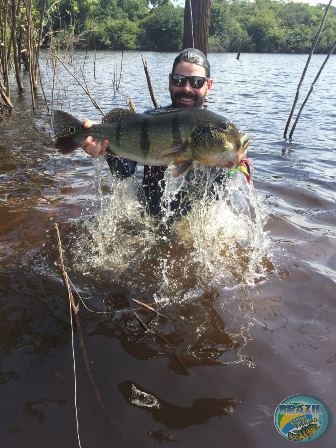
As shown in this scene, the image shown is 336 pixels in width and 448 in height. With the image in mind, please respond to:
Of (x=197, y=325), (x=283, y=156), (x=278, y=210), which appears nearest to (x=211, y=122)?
(x=197, y=325)

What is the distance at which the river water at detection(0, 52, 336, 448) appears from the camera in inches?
102

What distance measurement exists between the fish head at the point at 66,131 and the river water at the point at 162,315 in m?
0.94

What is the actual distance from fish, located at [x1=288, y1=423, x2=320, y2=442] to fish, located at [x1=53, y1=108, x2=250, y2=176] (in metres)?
1.84

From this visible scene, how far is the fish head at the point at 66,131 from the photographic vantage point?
3.51 meters

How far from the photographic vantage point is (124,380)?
2.84m

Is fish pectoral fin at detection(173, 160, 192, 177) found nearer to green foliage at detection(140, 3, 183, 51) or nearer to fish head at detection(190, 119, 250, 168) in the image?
fish head at detection(190, 119, 250, 168)

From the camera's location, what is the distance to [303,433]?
249cm

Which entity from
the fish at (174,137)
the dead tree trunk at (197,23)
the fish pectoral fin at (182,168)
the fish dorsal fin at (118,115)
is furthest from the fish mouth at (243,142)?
the dead tree trunk at (197,23)

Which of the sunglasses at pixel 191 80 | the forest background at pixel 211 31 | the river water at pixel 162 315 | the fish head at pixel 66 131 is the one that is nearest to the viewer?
the river water at pixel 162 315

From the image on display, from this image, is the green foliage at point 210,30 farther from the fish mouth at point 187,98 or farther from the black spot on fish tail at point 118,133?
the black spot on fish tail at point 118,133

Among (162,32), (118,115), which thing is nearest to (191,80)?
(118,115)

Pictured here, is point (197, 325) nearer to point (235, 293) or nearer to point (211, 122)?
point (235, 293)

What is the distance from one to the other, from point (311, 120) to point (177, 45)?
60.1 metres

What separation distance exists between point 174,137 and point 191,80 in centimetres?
128
